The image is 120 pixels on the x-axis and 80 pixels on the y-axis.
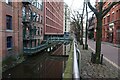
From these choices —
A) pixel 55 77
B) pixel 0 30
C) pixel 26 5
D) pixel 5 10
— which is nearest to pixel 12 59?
pixel 0 30

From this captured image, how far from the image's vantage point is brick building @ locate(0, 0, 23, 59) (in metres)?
18.7

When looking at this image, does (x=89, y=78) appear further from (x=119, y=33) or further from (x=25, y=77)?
(x=119, y=33)

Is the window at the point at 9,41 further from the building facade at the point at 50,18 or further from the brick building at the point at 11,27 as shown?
the building facade at the point at 50,18

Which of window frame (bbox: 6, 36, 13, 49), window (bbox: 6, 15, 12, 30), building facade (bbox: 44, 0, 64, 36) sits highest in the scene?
building facade (bbox: 44, 0, 64, 36)

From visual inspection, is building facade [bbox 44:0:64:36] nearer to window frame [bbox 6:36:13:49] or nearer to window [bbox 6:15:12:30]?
window [bbox 6:15:12:30]

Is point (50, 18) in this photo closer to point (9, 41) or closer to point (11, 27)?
point (11, 27)

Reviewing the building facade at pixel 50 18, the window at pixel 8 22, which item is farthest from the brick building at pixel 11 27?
the building facade at pixel 50 18

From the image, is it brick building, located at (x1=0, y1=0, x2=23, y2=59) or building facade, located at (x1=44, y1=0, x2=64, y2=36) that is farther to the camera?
building facade, located at (x1=44, y1=0, x2=64, y2=36)

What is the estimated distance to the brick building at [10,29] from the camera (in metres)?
18.7

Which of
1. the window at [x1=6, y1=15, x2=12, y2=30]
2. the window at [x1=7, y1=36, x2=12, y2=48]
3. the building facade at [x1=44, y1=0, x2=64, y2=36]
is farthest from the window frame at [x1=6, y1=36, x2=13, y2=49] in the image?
the building facade at [x1=44, y1=0, x2=64, y2=36]

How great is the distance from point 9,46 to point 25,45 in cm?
704

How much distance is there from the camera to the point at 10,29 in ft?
69.6

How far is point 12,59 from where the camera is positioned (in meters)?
20.5

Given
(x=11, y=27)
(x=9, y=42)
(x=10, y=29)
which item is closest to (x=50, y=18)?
(x=11, y=27)
